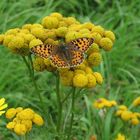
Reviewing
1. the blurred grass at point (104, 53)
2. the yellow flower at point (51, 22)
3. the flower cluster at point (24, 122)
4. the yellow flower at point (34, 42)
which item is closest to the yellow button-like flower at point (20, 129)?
the flower cluster at point (24, 122)

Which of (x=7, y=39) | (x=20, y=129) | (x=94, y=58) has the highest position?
(x=7, y=39)

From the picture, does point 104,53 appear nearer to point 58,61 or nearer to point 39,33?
point 39,33

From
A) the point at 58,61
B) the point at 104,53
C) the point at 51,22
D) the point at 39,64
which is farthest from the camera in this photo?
the point at 104,53

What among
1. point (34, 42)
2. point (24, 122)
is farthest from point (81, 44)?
point (24, 122)

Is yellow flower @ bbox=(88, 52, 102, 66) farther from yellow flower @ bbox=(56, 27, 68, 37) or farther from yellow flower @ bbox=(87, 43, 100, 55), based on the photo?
yellow flower @ bbox=(56, 27, 68, 37)

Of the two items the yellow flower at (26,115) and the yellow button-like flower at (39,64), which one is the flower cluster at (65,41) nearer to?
the yellow button-like flower at (39,64)

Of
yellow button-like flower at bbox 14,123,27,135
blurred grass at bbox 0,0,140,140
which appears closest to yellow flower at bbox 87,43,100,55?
yellow button-like flower at bbox 14,123,27,135
